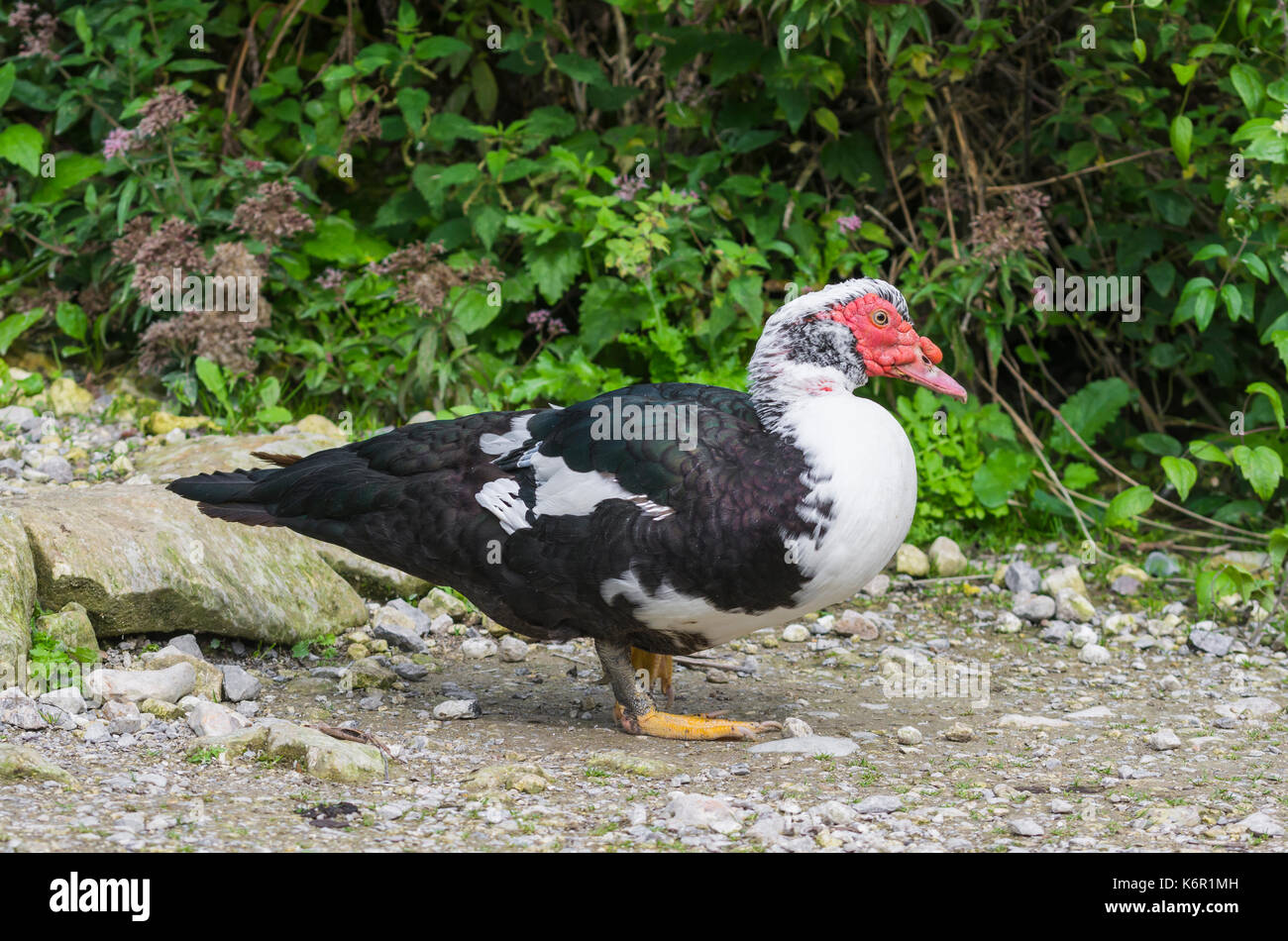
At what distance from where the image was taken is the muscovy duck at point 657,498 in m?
3.44

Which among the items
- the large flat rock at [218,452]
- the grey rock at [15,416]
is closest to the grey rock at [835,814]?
the large flat rock at [218,452]

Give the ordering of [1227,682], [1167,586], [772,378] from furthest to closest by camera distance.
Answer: [1167,586] < [1227,682] < [772,378]

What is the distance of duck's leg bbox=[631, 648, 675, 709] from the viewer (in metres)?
3.99

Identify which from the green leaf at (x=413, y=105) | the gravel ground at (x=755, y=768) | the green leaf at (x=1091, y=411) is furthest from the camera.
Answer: the green leaf at (x=413, y=105)

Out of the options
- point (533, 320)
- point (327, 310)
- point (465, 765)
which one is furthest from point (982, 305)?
point (465, 765)

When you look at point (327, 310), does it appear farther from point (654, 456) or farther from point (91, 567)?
point (654, 456)

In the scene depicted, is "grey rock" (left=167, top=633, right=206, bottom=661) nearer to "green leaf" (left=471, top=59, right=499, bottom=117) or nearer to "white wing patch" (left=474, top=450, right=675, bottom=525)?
"white wing patch" (left=474, top=450, right=675, bottom=525)

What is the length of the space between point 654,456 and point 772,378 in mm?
379

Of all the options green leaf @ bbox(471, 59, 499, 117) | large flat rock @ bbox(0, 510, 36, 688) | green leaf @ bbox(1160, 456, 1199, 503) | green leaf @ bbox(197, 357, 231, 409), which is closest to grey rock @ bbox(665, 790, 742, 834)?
large flat rock @ bbox(0, 510, 36, 688)

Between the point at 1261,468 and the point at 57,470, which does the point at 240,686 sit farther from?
the point at 1261,468

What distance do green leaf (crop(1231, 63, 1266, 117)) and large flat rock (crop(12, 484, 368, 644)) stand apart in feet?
10.8

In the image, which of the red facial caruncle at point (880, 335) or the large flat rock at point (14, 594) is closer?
the large flat rock at point (14, 594)

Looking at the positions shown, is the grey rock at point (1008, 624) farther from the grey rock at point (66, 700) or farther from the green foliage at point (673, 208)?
the grey rock at point (66, 700)

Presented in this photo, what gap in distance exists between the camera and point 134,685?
3570mm
